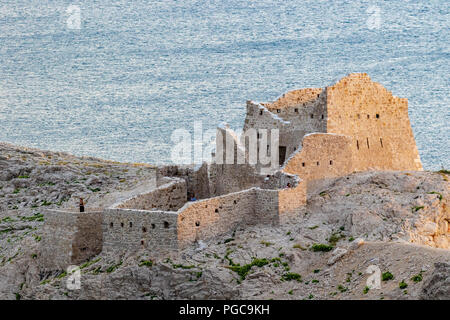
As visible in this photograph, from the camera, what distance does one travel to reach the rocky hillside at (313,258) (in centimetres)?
3741

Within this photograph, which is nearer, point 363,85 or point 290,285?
point 290,285

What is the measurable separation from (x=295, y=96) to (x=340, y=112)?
3259mm

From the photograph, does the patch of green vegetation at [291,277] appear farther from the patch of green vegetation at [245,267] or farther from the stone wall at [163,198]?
the stone wall at [163,198]

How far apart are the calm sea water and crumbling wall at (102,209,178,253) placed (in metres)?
32.8

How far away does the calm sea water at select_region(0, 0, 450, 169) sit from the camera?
77.9 m

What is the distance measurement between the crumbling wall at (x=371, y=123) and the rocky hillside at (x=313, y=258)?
8.86 feet

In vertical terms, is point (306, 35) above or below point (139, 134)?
above

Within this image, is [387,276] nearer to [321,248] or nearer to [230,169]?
[321,248]

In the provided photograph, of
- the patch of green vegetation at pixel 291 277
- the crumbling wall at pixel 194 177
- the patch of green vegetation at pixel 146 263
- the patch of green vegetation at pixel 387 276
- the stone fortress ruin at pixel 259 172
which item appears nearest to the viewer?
the patch of green vegetation at pixel 387 276

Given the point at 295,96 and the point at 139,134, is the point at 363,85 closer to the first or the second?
the point at 295,96

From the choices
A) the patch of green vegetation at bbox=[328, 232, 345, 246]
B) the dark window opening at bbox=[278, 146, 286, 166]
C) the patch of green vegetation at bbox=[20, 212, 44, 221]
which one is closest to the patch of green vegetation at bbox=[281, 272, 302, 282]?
the patch of green vegetation at bbox=[328, 232, 345, 246]

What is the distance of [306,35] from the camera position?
273ft

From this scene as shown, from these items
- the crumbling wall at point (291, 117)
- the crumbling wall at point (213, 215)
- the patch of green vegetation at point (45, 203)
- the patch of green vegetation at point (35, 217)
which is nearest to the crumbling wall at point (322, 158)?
the crumbling wall at point (291, 117)
